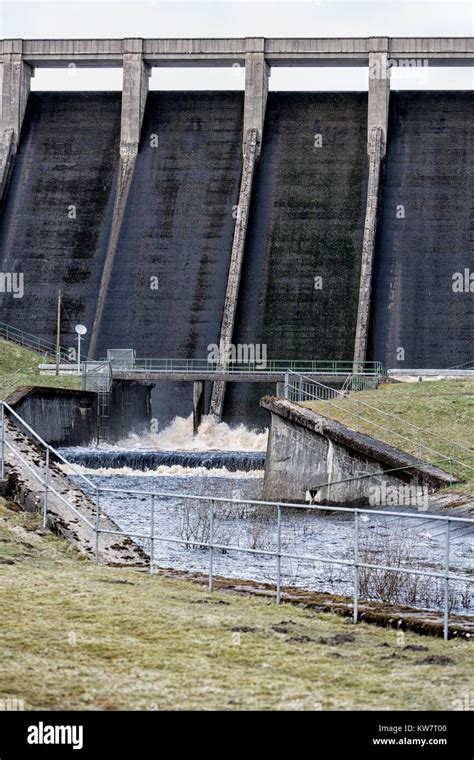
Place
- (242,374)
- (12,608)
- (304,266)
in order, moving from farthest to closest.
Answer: (304,266) < (242,374) < (12,608)

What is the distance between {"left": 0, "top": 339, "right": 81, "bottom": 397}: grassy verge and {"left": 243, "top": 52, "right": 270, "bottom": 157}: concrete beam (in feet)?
40.0

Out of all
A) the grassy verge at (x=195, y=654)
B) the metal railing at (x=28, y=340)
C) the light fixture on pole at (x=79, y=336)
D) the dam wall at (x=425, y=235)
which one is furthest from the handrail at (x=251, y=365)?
the grassy verge at (x=195, y=654)

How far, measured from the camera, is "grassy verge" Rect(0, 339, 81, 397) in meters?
39.5

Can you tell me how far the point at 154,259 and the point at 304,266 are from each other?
18.7 ft

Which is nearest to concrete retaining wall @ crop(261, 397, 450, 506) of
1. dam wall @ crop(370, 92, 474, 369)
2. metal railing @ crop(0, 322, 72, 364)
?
dam wall @ crop(370, 92, 474, 369)

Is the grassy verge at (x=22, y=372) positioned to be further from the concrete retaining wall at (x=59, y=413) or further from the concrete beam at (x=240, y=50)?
the concrete beam at (x=240, y=50)

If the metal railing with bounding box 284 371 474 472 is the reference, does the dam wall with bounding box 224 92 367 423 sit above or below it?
above

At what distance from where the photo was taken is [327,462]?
2497 cm

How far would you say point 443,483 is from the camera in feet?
75.7

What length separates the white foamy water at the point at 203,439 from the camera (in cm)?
3933

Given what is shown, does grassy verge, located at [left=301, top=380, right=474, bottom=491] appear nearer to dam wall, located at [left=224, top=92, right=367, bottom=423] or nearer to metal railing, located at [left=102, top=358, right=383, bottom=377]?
metal railing, located at [left=102, top=358, right=383, bottom=377]

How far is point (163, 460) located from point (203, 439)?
5.45m

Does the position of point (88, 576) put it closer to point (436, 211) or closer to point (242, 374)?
point (242, 374)
